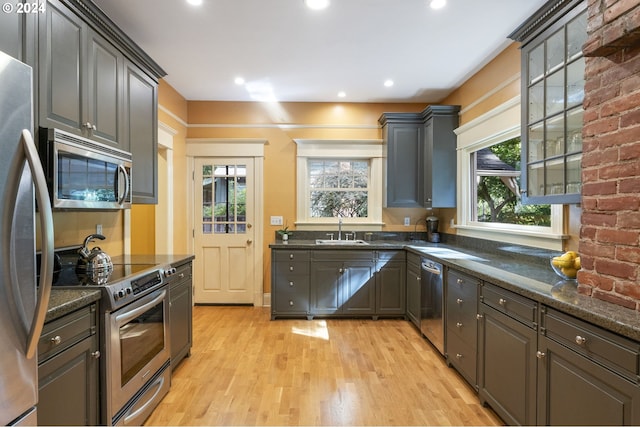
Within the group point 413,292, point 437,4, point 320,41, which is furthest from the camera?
point 413,292

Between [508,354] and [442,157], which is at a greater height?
[442,157]

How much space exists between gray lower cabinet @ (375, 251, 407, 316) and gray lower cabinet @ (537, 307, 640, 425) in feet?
7.03

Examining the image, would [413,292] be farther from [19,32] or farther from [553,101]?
[19,32]

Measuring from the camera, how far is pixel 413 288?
3.44 metres

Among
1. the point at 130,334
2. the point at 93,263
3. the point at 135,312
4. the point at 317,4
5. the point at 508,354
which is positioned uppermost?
the point at 317,4

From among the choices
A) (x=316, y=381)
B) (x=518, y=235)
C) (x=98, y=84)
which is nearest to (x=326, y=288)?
(x=316, y=381)

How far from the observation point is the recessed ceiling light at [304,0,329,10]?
86.5 inches

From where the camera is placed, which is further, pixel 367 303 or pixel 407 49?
pixel 367 303

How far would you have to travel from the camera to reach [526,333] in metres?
1.63

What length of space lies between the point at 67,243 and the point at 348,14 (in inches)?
105

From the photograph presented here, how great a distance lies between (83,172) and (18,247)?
38.8 inches

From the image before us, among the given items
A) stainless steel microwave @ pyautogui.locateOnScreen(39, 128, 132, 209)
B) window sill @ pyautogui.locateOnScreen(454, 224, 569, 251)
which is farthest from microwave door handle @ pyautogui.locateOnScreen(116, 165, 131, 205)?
window sill @ pyautogui.locateOnScreen(454, 224, 569, 251)

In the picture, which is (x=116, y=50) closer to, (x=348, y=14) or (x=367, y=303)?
(x=348, y=14)

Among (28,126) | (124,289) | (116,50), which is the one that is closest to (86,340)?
(124,289)
